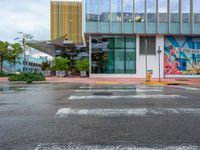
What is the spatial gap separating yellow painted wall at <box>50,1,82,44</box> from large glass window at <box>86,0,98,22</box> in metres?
27.1

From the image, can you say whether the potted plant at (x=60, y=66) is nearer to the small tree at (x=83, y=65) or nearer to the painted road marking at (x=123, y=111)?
the small tree at (x=83, y=65)

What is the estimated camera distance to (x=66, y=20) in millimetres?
65938

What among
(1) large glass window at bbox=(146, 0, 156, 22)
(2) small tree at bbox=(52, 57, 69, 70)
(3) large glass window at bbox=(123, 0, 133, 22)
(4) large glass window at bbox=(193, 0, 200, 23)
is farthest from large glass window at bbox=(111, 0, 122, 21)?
(4) large glass window at bbox=(193, 0, 200, 23)

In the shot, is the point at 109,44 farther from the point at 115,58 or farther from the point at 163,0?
the point at 163,0

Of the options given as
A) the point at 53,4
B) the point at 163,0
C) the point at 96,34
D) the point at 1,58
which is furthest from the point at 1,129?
the point at 53,4

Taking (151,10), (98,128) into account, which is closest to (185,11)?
(151,10)

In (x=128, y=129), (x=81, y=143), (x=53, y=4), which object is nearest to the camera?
(x=81, y=143)

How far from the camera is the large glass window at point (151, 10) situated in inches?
1540

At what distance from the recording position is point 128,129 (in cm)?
660

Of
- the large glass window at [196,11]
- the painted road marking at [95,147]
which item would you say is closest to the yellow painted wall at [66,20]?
the large glass window at [196,11]

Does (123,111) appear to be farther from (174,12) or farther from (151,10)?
(174,12)

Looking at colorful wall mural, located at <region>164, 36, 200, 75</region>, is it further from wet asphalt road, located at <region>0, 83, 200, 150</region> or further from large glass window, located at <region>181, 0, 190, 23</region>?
wet asphalt road, located at <region>0, 83, 200, 150</region>

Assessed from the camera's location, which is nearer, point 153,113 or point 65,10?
point 153,113

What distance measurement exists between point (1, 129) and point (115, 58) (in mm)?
33817
